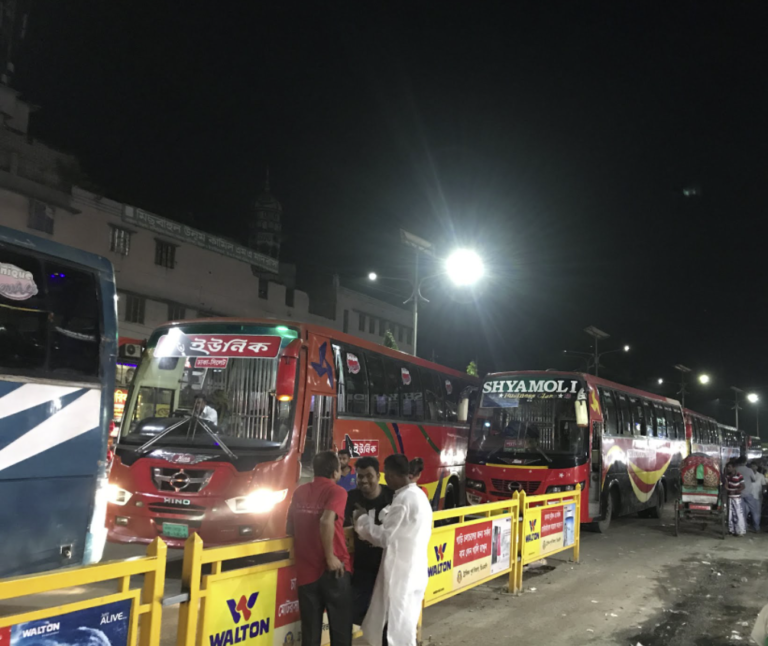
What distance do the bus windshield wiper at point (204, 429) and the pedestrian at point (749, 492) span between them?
11.9 meters

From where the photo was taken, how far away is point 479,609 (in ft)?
25.9

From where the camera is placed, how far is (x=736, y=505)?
48.8 ft

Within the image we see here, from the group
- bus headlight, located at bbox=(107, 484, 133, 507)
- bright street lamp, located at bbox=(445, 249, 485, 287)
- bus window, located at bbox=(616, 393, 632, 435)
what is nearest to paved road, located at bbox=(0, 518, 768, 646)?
bus headlight, located at bbox=(107, 484, 133, 507)

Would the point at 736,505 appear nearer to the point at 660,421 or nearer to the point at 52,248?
the point at 660,421

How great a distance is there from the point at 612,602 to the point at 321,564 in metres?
5.25

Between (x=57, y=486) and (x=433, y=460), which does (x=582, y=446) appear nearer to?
(x=433, y=460)

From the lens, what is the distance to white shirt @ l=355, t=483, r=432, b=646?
5008 millimetres

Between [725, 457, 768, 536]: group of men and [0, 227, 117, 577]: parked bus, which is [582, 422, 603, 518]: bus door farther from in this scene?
[0, 227, 117, 577]: parked bus

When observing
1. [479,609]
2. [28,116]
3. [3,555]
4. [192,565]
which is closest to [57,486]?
[3,555]

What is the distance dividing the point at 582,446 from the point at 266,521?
24.2 ft

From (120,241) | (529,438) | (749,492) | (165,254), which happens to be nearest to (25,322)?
(529,438)

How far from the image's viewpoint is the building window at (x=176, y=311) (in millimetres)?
36141

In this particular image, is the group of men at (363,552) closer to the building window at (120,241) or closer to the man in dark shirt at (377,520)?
the man in dark shirt at (377,520)

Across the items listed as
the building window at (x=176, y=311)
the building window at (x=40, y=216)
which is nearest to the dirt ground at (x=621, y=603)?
the building window at (x=40, y=216)
